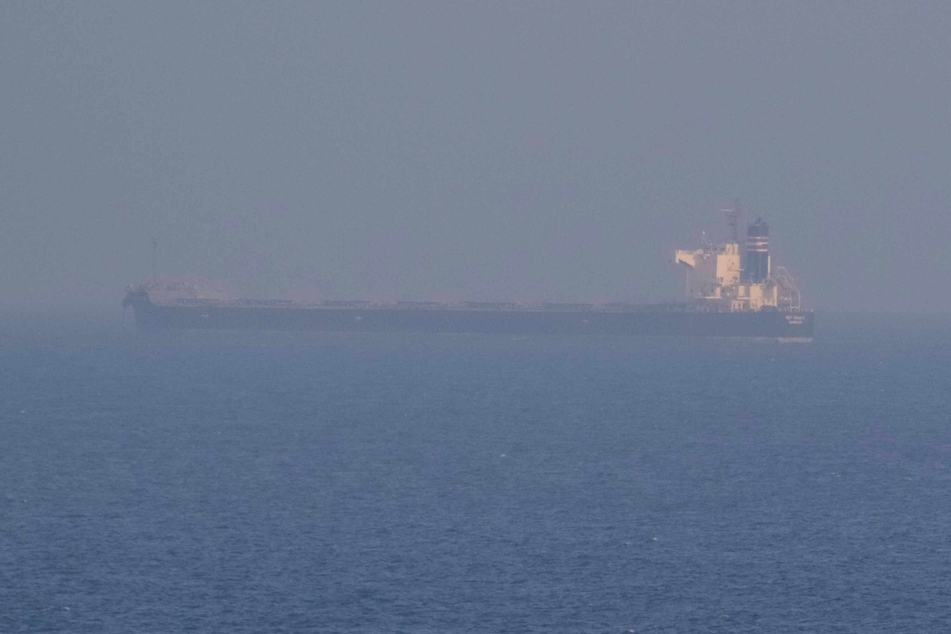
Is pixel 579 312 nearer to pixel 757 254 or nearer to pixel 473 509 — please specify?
pixel 757 254

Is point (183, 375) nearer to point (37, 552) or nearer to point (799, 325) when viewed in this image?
point (37, 552)

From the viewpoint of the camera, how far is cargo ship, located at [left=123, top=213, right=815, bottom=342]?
120m

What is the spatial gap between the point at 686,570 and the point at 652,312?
98.3 metres

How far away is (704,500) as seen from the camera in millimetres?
37656

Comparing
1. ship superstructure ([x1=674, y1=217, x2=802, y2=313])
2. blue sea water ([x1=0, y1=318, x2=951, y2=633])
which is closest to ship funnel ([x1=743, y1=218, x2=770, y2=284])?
ship superstructure ([x1=674, y1=217, x2=802, y2=313])

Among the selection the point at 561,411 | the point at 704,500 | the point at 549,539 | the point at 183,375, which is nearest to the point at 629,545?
the point at 549,539

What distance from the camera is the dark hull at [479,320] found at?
12175 cm

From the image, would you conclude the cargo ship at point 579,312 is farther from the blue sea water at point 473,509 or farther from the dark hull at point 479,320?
the blue sea water at point 473,509

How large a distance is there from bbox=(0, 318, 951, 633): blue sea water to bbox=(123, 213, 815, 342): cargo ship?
48.1 meters

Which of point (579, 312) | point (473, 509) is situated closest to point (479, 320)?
point (579, 312)

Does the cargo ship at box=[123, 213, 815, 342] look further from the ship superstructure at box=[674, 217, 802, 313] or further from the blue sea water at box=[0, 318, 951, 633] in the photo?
the blue sea water at box=[0, 318, 951, 633]

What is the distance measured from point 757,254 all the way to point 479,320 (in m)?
28.6

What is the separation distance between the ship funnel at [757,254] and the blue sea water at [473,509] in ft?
155

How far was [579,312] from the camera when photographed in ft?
431
